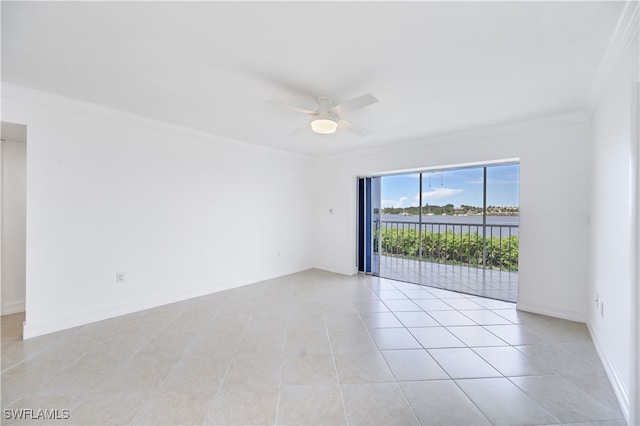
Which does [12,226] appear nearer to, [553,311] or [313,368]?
[313,368]

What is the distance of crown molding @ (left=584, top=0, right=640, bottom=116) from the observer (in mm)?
1469

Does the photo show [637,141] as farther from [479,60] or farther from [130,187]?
[130,187]

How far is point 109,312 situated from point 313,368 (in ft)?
8.39

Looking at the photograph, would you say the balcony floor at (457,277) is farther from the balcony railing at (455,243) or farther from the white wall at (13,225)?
the white wall at (13,225)

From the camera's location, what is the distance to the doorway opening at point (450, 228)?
5027 millimetres

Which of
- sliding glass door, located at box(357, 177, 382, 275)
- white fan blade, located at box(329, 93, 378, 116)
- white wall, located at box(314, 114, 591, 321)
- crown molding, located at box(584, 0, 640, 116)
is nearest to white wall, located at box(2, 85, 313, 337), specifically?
sliding glass door, located at box(357, 177, 382, 275)

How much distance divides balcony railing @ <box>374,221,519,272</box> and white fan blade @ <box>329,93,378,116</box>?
3416mm

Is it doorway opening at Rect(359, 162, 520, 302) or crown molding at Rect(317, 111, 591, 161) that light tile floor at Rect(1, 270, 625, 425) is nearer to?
doorway opening at Rect(359, 162, 520, 302)

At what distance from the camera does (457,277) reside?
198 inches

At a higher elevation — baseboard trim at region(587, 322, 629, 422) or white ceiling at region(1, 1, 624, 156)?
white ceiling at region(1, 1, 624, 156)

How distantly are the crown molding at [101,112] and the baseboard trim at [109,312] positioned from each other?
218 cm

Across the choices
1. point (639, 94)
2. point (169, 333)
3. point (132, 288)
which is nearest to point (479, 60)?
point (639, 94)

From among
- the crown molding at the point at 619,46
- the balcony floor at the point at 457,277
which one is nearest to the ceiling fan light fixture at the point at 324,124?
the crown molding at the point at 619,46

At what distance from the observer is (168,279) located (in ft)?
11.6
